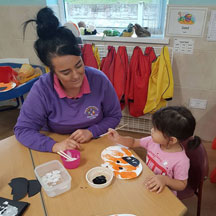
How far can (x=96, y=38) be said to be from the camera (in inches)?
94.5

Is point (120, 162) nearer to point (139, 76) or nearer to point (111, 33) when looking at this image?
point (139, 76)

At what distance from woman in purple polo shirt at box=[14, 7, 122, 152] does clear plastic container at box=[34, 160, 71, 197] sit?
12 centimetres

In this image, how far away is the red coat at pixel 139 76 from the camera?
7.04 ft

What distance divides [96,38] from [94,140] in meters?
1.58

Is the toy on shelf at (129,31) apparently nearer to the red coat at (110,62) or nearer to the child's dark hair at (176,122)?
the red coat at (110,62)

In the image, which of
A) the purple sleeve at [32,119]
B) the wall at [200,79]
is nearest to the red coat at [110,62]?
the wall at [200,79]

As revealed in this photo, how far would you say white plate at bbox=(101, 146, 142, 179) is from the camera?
0.91 metres

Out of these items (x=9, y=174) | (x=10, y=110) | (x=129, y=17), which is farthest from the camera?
(x=10, y=110)

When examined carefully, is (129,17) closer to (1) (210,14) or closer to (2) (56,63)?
(1) (210,14)

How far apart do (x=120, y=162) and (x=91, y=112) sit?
1.31ft

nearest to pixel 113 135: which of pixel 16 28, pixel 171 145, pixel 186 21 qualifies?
pixel 171 145

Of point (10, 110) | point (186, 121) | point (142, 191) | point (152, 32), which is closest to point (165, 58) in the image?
point (152, 32)

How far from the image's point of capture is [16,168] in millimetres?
968

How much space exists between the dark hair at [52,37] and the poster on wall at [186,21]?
4.49 feet
